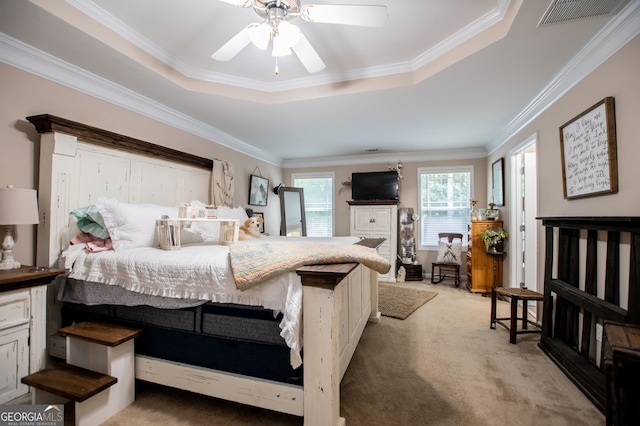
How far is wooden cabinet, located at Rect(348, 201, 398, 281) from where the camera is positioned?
495cm

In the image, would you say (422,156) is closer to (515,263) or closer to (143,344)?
(515,263)

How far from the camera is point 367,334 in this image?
2.65 metres

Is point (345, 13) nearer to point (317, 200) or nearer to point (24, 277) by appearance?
point (24, 277)

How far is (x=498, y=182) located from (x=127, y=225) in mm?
4685

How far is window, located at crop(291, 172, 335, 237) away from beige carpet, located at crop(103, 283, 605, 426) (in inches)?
139

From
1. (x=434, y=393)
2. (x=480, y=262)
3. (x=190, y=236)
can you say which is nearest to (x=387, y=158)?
Result: (x=480, y=262)

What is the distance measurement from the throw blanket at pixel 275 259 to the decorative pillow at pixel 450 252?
12.4 feet

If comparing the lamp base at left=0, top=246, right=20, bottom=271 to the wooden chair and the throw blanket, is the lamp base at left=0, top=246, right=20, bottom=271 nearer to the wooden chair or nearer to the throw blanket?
the throw blanket

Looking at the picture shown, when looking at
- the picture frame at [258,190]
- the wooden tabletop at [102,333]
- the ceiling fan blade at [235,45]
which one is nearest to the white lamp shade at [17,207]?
the wooden tabletop at [102,333]

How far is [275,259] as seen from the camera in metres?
1.34

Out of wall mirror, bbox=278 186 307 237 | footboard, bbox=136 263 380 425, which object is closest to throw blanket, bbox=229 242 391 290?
footboard, bbox=136 263 380 425

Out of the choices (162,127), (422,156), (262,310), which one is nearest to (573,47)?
(262,310)

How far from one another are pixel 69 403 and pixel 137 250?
101 cm

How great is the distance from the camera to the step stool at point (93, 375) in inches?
55.7
